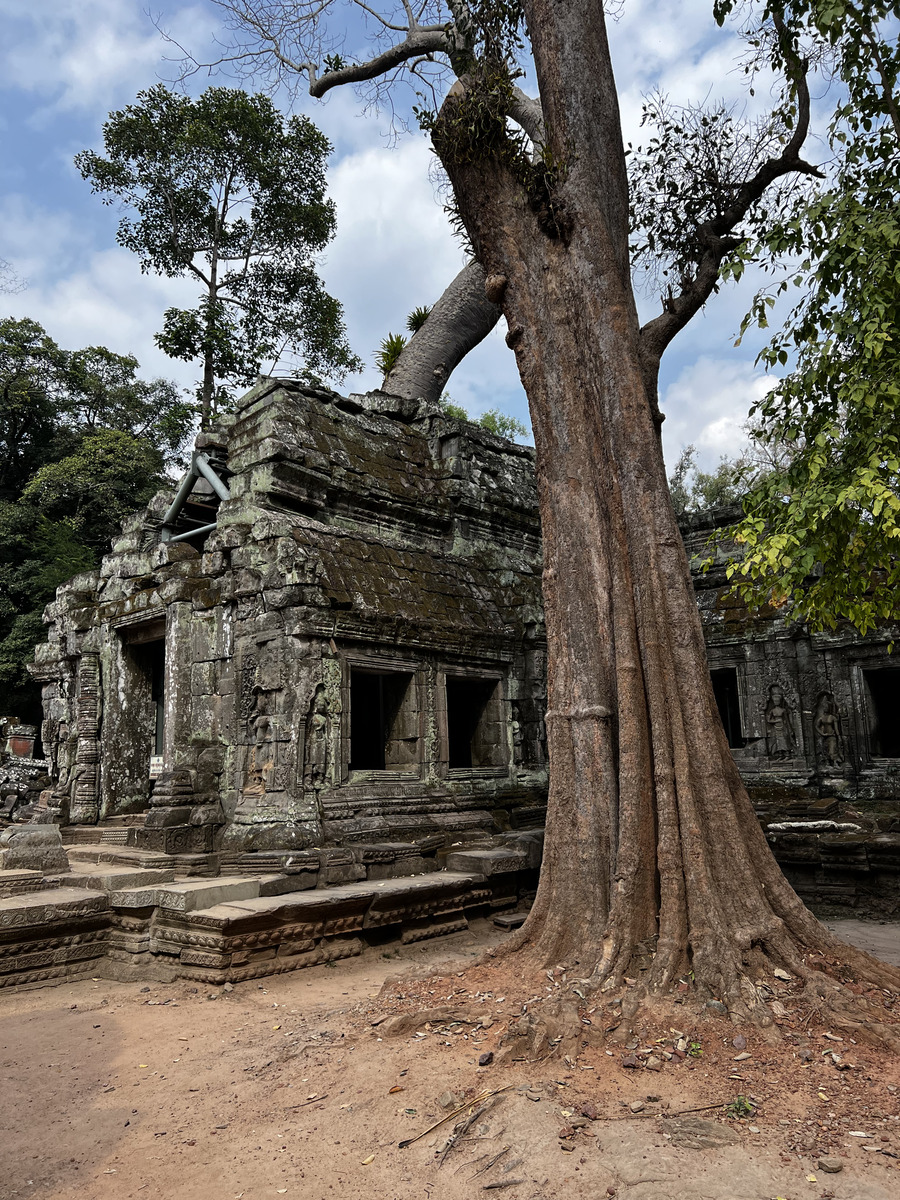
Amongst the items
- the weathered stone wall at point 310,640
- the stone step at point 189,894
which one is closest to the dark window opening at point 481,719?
the weathered stone wall at point 310,640

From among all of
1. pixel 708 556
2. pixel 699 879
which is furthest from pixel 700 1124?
pixel 708 556

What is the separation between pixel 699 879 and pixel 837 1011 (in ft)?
2.68

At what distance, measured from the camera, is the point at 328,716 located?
7.50m

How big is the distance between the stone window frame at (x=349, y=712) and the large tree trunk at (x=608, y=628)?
9.54 feet

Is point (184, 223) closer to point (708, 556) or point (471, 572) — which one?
point (471, 572)

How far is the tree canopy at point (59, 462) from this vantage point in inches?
787

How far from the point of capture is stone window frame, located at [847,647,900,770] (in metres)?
8.53

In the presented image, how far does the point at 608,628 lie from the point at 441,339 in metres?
14.0

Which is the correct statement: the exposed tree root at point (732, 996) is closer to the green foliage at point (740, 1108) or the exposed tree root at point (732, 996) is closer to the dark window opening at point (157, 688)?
the green foliage at point (740, 1108)

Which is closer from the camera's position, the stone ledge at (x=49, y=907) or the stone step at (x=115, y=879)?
the stone ledge at (x=49, y=907)

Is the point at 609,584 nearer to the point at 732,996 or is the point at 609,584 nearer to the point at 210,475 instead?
the point at 732,996

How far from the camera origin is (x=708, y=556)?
6.04 m

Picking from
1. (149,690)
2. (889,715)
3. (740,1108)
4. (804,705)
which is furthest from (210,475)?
(889,715)

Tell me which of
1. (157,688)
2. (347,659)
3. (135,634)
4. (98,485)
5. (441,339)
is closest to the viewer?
(347,659)
